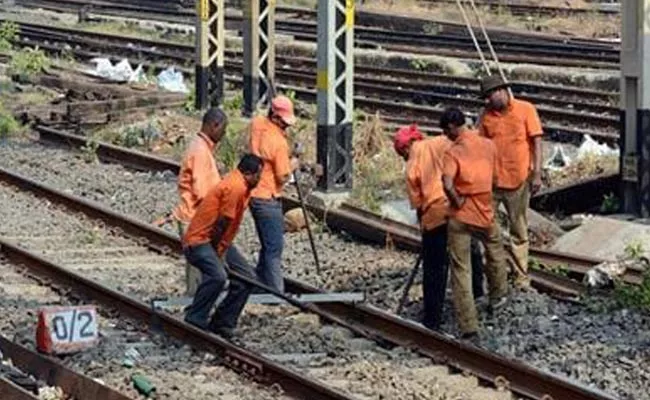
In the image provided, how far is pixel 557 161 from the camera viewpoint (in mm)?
23062

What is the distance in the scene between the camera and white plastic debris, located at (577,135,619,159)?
22875mm

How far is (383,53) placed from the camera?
125 feet

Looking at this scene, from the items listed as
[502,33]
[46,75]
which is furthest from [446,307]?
[502,33]

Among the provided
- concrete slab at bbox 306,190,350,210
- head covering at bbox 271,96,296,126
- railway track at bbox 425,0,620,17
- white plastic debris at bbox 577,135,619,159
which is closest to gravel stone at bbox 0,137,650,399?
concrete slab at bbox 306,190,350,210

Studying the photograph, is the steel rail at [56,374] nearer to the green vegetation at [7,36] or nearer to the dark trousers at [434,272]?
the dark trousers at [434,272]

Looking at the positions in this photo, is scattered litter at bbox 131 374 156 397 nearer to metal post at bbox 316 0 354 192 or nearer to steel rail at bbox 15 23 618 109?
metal post at bbox 316 0 354 192

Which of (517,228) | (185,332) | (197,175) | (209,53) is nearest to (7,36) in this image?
(209,53)

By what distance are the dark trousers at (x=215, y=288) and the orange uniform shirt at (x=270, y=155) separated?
33.7 inches

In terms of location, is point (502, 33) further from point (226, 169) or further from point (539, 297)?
point (539, 297)

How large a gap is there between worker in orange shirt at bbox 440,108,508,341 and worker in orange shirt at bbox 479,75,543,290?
1242 millimetres

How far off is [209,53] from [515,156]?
1440cm

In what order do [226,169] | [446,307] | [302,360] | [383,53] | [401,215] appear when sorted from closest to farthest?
[302,360], [446,307], [401,215], [226,169], [383,53]

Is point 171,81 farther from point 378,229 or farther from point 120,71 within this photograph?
point 378,229

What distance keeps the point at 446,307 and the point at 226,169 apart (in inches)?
317
